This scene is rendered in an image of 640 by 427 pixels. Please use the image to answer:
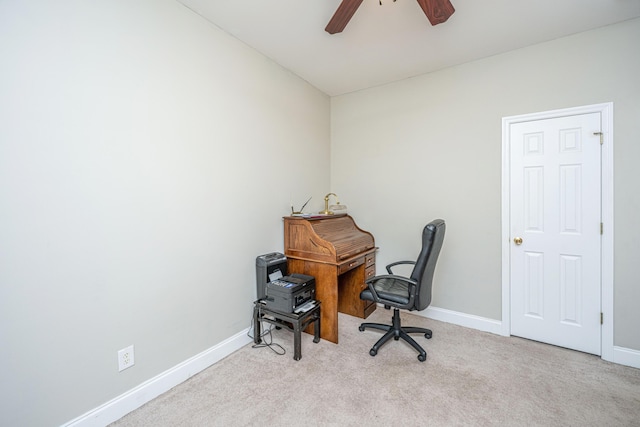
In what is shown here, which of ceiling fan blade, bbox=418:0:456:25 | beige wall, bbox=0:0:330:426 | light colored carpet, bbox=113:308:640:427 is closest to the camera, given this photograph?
beige wall, bbox=0:0:330:426

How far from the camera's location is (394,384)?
6.17ft

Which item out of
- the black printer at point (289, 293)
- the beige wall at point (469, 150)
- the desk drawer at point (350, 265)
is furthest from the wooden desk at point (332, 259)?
the beige wall at point (469, 150)

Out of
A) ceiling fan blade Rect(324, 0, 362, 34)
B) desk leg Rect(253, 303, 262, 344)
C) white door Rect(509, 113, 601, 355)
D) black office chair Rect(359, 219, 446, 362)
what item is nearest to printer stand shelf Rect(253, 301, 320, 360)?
desk leg Rect(253, 303, 262, 344)

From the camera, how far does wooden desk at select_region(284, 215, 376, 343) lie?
2.44m

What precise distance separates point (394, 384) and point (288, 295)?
1000 millimetres

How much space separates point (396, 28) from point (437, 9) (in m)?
0.69

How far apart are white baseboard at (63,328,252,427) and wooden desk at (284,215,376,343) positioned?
806mm

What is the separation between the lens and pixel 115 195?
1575mm

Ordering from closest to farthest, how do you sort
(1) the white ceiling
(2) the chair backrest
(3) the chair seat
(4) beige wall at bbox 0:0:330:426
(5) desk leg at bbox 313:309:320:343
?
(4) beige wall at bbox 0:0:330:426, (1) the white ceiling, (2) the chair backrest, (3) the chair seat, (5) desk leg at bbox 313:309:320:343

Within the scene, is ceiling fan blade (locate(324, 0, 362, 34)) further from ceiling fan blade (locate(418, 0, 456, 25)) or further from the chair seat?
the chair seat

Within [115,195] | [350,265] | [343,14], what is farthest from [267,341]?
[343,14]

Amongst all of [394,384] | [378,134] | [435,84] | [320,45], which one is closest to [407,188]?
[378,134]

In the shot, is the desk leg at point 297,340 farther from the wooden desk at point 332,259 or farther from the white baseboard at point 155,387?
the white baseboard at point 155,387

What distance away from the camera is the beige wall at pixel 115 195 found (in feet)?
4.14
